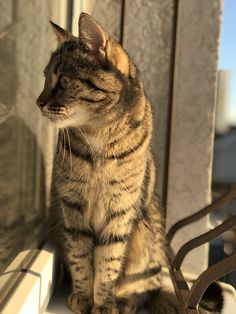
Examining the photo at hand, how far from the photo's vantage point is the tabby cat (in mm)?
996

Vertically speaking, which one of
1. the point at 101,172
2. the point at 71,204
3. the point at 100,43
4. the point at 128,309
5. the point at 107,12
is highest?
the point at 107,12

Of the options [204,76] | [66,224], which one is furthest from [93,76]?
[204,76]

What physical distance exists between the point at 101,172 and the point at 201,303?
0.52 meters

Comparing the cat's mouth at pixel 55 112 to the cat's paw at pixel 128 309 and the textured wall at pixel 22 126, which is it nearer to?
the textured wall at pixel 22 126

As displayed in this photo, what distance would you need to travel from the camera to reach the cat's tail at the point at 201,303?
1.17m

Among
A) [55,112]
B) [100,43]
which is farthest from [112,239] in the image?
[100,43]

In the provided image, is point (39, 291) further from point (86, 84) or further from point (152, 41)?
point (152, 41)

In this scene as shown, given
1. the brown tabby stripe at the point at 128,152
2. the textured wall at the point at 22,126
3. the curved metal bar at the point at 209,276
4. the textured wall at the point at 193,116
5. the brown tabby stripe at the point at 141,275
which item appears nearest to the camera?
the curved metal bar at the point at 209,276

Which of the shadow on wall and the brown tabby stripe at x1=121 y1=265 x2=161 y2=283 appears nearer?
the shadow on wall

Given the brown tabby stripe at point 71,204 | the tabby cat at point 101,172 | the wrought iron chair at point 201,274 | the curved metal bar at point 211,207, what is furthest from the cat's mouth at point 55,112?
the curved metal bar at point 211,207

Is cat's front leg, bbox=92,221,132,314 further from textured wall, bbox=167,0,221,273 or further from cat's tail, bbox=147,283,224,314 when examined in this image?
textured wall, bbox=167,0,221,273

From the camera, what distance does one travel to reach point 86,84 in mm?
992

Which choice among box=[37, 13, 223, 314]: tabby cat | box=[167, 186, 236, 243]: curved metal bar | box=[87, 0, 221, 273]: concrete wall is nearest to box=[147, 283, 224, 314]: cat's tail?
box=[37, 13, 223, 314]: tabby cat

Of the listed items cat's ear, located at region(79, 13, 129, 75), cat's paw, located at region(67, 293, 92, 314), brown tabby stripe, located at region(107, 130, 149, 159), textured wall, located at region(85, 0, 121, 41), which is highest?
textured wall, located at region(85, 0, 121, 41)
